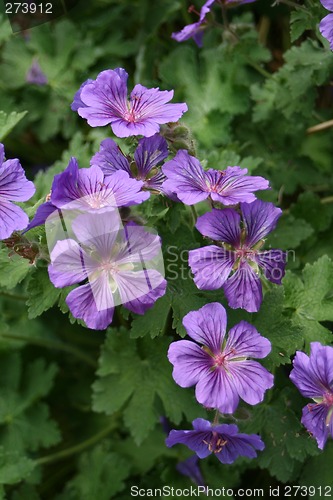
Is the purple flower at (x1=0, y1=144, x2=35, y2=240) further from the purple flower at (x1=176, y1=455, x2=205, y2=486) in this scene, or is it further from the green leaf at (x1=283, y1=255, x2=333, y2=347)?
the purple flower at (x1=176, y1=455, x2=205, y2=486)

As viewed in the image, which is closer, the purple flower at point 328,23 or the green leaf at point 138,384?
the purple flower at point 328,23

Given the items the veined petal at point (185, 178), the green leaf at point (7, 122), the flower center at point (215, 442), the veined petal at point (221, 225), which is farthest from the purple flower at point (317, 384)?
the green leaf at point (7, 122)

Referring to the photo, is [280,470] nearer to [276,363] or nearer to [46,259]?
[276,363]

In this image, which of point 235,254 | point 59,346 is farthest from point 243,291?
point 59,346

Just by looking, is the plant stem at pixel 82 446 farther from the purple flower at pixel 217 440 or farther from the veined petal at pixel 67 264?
the veined petal at pixel 67 264

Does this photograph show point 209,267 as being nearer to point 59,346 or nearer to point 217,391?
point 217,391

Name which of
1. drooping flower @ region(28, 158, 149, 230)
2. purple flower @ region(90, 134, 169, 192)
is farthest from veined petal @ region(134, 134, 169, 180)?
drooping flower @ region(28, 158, 149, 230)
